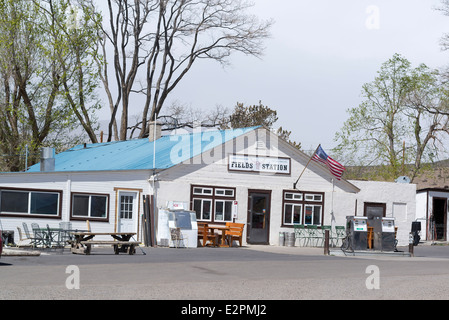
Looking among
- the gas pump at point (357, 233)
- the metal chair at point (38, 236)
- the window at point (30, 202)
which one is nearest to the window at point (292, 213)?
the gas pump at point (357, 233)

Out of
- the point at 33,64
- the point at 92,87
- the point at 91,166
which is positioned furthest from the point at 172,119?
the point at 91,166

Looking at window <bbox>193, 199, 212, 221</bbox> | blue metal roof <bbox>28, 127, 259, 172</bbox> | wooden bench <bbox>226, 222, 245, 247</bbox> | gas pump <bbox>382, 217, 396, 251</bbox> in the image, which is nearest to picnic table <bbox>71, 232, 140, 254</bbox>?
blue metal roof <bbox>28, 127, 259, 172</bbox>

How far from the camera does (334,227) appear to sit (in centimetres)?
3484

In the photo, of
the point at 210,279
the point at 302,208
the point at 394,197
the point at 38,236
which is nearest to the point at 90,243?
the point at 38,236

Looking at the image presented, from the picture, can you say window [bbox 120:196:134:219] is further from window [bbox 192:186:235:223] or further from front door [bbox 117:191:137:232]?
window [bbox 192:186:235:223]

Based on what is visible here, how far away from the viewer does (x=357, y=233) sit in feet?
92.2

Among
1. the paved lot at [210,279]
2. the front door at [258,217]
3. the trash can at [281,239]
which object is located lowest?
the paved lot at [210,279]

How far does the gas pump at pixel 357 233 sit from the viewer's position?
2802 cm

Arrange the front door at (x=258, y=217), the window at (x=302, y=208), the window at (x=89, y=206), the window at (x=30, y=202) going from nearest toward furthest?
1. the window at (x=30, y=202)
2. the window at (x=89, y=206)
3. the front door at (x=258, y=217)
4. the window at (x=302, y=208)

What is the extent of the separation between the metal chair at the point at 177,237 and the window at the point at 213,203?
2.34 metres

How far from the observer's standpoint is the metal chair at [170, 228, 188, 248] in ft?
96.6

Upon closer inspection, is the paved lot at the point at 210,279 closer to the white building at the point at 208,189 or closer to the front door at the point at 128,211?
the white building at the point at 208,189

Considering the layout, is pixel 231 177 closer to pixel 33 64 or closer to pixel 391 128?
pixel 33 64

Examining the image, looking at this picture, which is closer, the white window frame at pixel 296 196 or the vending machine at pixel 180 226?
the vending machine at pixel 180 226
